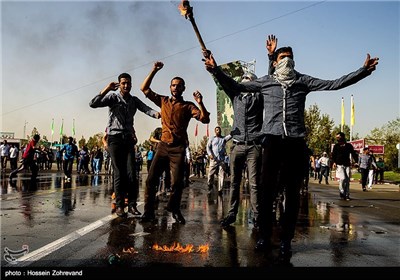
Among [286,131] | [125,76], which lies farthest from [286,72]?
[125,76]

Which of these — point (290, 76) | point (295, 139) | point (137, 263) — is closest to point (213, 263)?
point (137, 263)

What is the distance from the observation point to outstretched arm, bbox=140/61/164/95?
5910 millimetres

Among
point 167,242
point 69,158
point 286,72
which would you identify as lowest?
point 167,242

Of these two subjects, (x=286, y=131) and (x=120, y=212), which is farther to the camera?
(x=120, y=212)

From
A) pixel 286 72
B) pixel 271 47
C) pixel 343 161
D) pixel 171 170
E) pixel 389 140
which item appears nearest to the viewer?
pixel 286 72

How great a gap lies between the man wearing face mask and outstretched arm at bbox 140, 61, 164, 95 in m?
2.08

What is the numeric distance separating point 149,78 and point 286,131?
8.32ft

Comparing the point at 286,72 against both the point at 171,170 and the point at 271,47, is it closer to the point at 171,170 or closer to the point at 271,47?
the point at 271,47

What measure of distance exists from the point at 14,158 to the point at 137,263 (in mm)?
22541

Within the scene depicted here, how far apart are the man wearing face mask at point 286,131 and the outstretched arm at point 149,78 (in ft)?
6.82

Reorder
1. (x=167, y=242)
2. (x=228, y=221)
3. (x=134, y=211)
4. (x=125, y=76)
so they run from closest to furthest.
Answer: (x=167, y=242) → (x=228, y=221) → (x=125, y=76) → (x=134, y=211)

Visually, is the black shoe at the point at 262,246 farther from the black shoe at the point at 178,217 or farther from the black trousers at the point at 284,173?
the black shoe at the point at 178,217

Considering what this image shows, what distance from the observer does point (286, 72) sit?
14.1 ft

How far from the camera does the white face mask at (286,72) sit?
430cm
